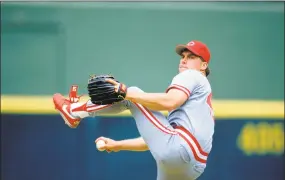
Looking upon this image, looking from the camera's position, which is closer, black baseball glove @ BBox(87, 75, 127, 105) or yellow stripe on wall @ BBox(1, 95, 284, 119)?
black baseball glove @ BBox(87, 75, 127, 105)

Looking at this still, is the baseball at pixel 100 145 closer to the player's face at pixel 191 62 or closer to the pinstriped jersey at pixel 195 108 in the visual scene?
the pinstriped jersey at pixel 195 108

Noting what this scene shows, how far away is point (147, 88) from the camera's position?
7164 mm

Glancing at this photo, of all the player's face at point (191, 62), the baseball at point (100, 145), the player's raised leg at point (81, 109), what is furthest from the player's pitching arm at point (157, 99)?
the baseball at point (100, 145)

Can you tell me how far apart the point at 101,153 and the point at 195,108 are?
2771 millimetres

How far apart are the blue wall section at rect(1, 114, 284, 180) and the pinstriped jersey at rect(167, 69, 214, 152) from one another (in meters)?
2.55

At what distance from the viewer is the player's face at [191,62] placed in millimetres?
4750

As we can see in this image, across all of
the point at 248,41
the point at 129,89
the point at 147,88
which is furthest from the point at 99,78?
the point at 248,41

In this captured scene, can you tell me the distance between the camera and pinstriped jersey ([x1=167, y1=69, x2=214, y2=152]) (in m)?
4.48

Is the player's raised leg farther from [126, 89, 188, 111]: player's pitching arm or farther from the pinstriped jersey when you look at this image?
the pinstriped jersey

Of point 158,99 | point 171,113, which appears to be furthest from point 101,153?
point 158,99

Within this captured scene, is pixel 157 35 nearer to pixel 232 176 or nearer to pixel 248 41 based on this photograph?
pixel 248 41

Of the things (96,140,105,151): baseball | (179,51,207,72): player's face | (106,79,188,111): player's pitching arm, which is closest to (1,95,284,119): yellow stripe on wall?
(96,140,105,151): baseball

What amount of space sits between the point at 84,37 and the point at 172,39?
0.90 m

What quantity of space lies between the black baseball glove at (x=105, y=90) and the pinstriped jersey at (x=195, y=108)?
33 centimetres
